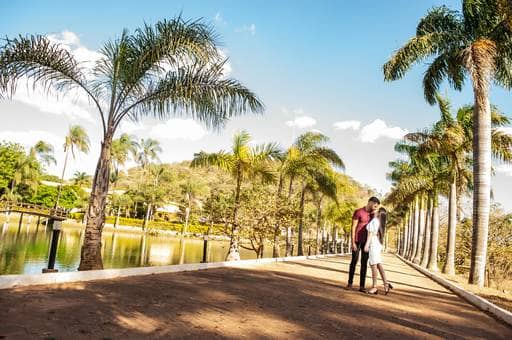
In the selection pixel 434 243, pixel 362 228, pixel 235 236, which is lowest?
pixel 235 236

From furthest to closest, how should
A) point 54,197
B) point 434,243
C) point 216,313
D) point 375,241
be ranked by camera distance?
point 54,197, point 434,243, point 375,241, point 216,313

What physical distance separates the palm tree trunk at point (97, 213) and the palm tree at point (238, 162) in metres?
9.12

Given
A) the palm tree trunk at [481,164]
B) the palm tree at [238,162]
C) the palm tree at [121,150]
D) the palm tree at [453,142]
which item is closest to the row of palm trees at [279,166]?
the palm tree at [238,162]

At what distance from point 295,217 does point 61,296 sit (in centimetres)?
1703

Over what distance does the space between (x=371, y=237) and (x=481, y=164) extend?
7.11 m

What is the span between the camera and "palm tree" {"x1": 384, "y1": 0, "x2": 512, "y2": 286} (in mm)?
12297

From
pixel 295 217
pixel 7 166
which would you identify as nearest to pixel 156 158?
pixel 7 166

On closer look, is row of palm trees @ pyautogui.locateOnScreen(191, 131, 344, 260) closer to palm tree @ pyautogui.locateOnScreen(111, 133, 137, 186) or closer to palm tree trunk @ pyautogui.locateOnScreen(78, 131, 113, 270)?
palm tree trunk @ pyautogui.locateOnScreen(78, 131, 113, 270)

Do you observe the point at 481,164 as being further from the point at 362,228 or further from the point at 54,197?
the point at 54,197

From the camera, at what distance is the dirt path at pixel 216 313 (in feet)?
12.4

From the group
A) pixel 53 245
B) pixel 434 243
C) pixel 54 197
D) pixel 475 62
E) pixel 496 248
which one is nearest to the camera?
pixel 53 245

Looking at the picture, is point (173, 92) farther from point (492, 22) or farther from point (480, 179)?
point (492, 22)

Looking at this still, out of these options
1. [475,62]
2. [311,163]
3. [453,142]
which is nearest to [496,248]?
[453,142]

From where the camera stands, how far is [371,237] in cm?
761
